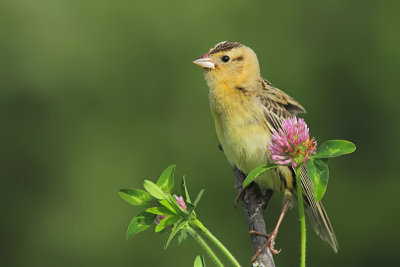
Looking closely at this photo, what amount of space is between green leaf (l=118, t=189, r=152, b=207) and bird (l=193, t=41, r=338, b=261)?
1.77 metres

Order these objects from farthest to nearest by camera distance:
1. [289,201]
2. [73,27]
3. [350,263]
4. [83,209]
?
[73,27]
[83,209]
[350,263]
[289,201]

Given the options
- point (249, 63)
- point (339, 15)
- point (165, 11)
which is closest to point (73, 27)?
point (165, 11)

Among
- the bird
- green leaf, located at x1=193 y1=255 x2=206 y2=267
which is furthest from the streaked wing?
green leaf, located at x1=193 y1=255 x2=206 y2=267

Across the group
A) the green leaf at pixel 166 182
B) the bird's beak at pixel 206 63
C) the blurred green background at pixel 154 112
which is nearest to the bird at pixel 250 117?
the bird's beak at pixel 206 63

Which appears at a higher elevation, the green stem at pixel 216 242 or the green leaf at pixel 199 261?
the green stem at pixel 216 242

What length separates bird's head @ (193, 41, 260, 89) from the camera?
14.4 feet

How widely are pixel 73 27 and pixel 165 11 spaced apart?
5.41ft

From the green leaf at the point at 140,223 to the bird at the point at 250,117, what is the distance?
69.4 inches

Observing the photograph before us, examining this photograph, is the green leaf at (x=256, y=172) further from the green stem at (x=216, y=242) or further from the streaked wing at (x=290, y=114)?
the streaked wing at (x=290, y=114)

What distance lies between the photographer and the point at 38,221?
1209cm

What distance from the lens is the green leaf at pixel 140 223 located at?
214 cm

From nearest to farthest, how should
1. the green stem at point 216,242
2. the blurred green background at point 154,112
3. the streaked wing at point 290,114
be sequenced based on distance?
the green stem at point 216,242, the streaked wing at point 290,114, the blurred green background at point 154,112

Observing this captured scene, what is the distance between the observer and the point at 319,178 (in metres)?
2.04

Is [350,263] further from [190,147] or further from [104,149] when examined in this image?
[104,149]
